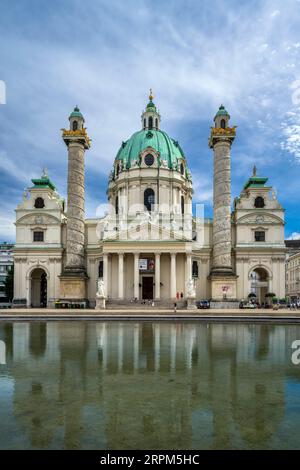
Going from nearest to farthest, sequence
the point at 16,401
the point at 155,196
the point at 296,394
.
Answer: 1. the point at 16,401
2. the point at 296,394
3. the point at 155,196

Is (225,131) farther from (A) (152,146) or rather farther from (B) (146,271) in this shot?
(B) (146,271)

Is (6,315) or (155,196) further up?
(155,196)

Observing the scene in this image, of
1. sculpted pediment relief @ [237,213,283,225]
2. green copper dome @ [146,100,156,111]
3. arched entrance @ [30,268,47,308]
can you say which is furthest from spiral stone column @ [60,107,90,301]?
sculpted pediment relief @ [237,213,283,225]

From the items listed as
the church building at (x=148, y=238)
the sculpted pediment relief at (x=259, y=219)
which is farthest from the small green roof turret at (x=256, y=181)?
the sculpted pediment relief at (x=259, y=219)

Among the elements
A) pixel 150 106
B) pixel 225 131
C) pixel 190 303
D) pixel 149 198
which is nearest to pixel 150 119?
pixel 150 106

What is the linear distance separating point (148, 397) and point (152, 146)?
5412 cm

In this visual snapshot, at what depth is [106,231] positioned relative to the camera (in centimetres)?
5444

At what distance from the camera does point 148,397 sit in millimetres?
8766

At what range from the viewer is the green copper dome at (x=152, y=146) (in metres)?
60.2

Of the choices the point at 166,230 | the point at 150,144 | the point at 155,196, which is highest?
the point at 150,144

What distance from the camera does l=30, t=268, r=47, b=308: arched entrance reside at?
184 ft
